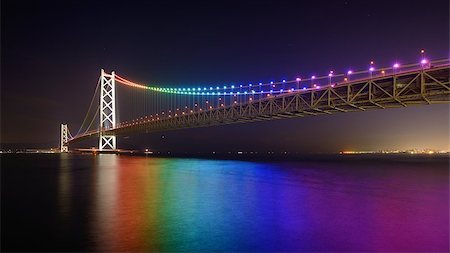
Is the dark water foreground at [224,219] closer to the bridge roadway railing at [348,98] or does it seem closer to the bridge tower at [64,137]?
the bridge roadway railing at [348,98]

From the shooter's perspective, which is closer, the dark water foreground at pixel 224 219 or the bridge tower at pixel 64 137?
the dark water foreground at pixel 224 219

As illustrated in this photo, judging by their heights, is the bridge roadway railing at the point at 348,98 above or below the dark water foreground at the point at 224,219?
above

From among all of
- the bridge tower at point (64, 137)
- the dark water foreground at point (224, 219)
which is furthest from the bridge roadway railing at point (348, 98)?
the bridge tower at point (64, 137)

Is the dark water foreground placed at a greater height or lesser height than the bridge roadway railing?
lesser

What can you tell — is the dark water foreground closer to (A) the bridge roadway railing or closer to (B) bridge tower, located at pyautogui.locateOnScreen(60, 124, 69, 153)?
(A) the bridge roadway railing

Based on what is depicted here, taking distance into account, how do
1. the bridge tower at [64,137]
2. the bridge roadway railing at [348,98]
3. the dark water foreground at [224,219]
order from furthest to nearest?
the bridge tower at [64,137] → the bridge roadway railing at [348,98] → the dark water foreground at [224,219]

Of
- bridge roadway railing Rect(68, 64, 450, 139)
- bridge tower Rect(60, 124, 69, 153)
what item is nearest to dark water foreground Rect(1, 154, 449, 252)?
bridge roadway railing Rect(68, 64, 450, 139)

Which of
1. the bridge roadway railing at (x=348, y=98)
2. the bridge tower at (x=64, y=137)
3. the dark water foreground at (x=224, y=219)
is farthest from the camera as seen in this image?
the bridge tower at (x=64, y=137)

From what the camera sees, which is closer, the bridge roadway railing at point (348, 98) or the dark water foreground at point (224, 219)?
the dark water foreground at point (224, 219)
